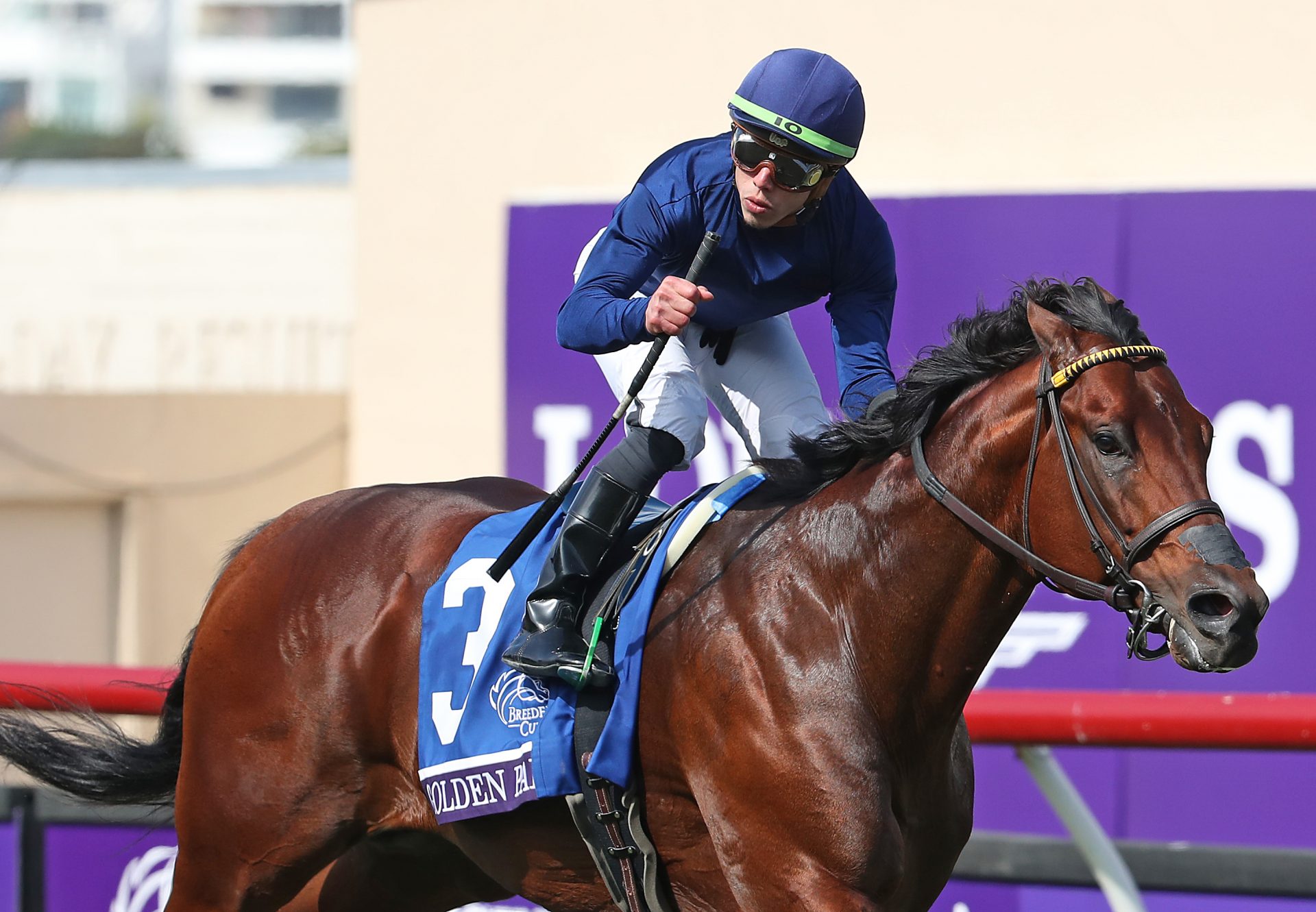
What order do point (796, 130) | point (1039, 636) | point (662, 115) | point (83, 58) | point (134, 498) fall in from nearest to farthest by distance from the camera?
point (796, 130) < point (1039, 636) < point (662, 115) < point (134, 498) < point (83, 58)

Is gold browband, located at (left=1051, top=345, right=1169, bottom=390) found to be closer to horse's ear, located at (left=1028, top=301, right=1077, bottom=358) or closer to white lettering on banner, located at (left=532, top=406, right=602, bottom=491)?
horse's ear, located at (left=1028, top=301, right=1077, bottom=358)

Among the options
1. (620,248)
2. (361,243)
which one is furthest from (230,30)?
(620,248)

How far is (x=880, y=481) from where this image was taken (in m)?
2.94

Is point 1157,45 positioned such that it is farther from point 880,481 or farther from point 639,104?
point 880,481

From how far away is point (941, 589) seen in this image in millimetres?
2834

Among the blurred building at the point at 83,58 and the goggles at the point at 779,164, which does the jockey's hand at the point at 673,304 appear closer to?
the goggles at the point at 779,164

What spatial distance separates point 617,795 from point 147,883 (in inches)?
87.4

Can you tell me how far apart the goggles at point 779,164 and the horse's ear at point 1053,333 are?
0.53m

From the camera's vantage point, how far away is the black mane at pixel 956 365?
275cm

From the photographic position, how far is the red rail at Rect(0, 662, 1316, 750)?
3719 millimetres

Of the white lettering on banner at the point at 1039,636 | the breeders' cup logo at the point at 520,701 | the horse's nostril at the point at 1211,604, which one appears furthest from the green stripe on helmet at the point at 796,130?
the white lettering on banner at the point at 1039,636

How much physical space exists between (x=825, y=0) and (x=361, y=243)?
2.50 metres

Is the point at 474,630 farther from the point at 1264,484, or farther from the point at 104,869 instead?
the point at 1264,484

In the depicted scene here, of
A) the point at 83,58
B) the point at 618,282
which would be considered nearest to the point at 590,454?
the point at 618,282
